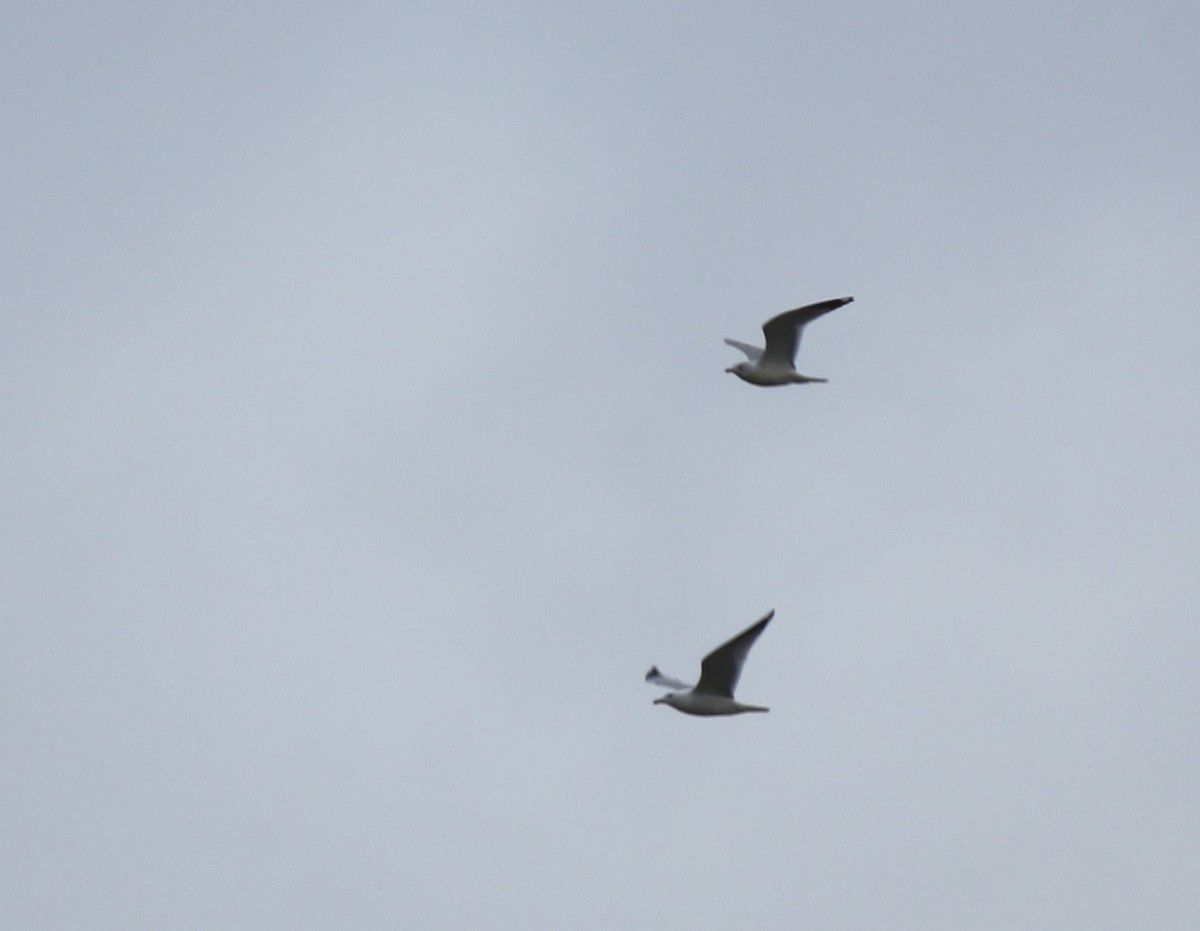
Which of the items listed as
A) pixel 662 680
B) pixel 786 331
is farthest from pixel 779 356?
pixel 662 680

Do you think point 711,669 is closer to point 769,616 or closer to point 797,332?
point 769,616

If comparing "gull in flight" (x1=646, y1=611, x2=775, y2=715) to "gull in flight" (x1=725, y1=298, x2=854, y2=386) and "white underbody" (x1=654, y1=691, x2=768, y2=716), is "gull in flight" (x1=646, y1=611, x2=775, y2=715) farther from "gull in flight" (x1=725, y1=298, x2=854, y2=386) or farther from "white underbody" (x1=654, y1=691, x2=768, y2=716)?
"gull in flight" (x1=725, y1=298, x2=854, y2=386)

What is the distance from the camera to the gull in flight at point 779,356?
45062 millimetres

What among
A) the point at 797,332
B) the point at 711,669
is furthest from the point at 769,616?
the point at 797,332

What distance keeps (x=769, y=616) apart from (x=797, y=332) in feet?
41.6

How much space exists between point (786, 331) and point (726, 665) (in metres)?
11.0

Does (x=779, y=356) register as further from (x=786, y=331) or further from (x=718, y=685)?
(x=718, y=685)

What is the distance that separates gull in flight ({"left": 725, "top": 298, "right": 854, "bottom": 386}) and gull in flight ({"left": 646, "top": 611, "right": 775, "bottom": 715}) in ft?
32.4

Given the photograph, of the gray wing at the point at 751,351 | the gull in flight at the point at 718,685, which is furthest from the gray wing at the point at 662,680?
the gray wing at the point at 751,351

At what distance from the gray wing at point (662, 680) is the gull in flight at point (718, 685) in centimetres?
349

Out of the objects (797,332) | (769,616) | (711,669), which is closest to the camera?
(769,616)

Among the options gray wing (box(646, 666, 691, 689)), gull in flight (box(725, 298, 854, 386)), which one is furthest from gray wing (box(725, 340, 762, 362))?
gray wing (box(646, 666, 691, 689))

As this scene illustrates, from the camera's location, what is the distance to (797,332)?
45812mm

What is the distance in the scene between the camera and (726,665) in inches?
1553
